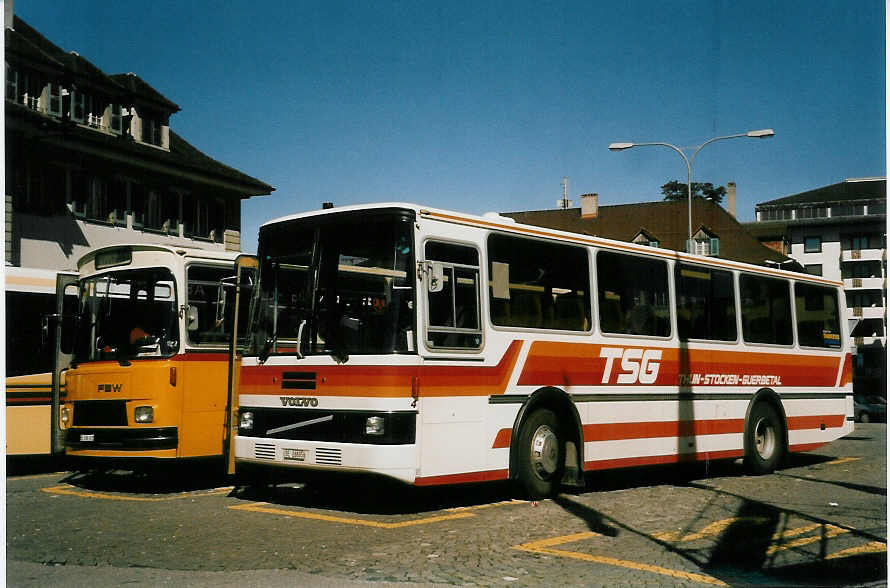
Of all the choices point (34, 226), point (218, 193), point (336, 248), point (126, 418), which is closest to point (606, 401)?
point (336, 248)

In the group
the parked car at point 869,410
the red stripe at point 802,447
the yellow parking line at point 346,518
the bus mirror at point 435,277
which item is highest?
the bus mirror at point 435,277

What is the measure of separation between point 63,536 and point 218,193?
94.7 feet

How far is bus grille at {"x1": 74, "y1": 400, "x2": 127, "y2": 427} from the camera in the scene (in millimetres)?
11883

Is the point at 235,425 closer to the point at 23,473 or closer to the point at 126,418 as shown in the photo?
the point at 126,418

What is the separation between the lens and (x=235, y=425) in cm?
1123

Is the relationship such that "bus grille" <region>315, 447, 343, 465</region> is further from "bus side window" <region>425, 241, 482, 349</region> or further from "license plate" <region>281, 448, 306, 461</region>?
"bus side window" <region>425, 241, 482, 349</region>

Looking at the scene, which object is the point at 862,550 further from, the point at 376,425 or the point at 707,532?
the point at 376,425

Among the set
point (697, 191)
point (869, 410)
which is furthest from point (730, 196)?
point (869, 410)

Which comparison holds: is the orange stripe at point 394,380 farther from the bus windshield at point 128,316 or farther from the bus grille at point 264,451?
the bus windshield at point 128,316

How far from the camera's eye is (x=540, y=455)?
11.1 metres

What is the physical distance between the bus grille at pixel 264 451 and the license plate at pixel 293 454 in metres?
0.18

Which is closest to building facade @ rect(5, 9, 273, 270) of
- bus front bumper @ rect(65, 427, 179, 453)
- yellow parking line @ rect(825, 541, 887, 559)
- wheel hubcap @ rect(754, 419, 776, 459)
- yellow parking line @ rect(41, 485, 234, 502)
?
yellow parking line @ rect(41, 485, 234, 502)

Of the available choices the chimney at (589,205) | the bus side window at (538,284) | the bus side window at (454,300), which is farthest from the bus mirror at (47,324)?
the chimney at (589,205)

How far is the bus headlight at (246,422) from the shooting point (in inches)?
421
